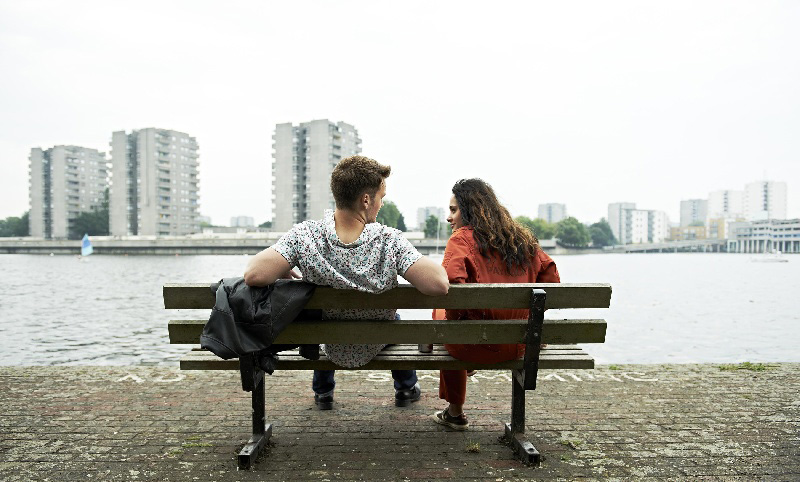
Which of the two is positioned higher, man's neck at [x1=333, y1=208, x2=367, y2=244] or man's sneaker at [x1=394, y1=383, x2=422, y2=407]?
man's neck at [x1=333, y1=208, x2=367, y2=244]

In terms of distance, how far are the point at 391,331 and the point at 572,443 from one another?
163 cm

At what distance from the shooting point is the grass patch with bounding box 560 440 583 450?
13.9 ft

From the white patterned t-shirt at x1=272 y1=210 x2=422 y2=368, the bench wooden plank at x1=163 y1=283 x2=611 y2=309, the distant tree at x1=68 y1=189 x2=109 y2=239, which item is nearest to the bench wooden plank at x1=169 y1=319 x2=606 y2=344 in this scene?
the bench wooden plank at x1=163 y1=283 x2=611 y2=309

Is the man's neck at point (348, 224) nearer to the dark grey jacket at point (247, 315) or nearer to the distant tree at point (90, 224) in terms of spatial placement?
the dark grey jacket at point (247, 315)

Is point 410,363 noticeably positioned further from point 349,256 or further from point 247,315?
point 247,315

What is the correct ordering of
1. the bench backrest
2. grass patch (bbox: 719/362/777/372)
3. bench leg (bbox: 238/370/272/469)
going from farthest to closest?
grass patch (bbox: 719/362/777/372) < bench leg (bbox: 238/370/272/469) < the bench backrest

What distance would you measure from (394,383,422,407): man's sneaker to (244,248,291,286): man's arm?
2062 mm

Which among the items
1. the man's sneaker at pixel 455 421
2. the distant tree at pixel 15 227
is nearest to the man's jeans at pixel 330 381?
the man's sneaker at pixel 455 421

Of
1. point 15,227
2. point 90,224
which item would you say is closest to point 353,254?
point 90,224

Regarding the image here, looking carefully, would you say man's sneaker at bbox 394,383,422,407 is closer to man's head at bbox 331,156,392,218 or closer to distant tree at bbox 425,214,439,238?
man's head at bbox 331,156,392,218

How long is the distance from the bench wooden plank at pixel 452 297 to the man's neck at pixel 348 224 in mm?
362

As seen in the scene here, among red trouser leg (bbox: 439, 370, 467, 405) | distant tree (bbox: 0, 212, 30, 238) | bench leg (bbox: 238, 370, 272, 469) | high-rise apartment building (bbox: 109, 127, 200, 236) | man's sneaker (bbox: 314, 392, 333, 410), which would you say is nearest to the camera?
bench leg (bbox: 238, 370, 272, 469)

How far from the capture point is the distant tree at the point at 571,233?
175500 mm

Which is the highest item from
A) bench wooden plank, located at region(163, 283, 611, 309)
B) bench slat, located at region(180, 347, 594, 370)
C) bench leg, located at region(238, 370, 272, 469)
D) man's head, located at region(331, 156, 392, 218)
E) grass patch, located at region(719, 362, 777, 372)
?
man's head, located at region(331, 156, 392, 218)
